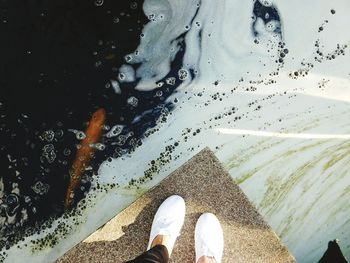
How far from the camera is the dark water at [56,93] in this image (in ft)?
7.03

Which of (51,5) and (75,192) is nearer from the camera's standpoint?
(75,192)

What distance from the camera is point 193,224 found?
2.11 meters

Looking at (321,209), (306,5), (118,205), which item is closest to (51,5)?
(118,205)

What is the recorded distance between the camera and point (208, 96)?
2336mm

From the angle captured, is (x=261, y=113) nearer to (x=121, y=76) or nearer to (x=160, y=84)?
(x=160, y=84)

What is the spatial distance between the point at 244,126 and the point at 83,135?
3.44 feet

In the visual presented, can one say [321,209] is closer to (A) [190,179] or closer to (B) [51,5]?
(A) [190,179]

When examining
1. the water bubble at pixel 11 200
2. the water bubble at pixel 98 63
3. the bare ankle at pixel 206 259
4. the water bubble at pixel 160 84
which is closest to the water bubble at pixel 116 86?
the water bubble at pixel 98 63

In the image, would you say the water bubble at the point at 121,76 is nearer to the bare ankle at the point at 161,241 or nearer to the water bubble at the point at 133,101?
the water bubble at the point at 133,101

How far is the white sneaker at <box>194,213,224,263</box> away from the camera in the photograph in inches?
76.3

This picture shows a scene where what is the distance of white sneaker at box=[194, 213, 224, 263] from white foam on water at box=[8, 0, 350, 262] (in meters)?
0.37

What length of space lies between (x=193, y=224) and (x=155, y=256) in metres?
0.45

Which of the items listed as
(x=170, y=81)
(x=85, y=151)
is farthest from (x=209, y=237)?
(x=170, y=81)

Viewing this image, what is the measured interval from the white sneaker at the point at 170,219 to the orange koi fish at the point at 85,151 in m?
0.55
